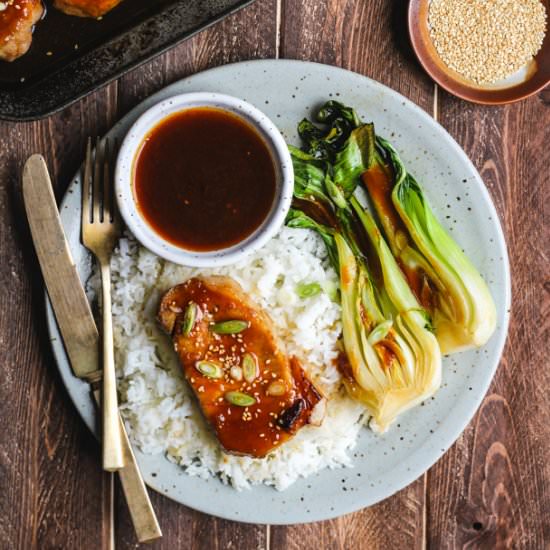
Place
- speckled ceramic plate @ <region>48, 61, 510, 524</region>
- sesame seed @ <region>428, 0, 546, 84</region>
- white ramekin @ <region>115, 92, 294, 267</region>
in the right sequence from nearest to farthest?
white ramekin @ <region>115, 92, 294, 267</region>, speckled ceramic plate @ <region>48, 61, 510, 524</region>, sesame seed @ <region>428, 0, 546, 84</region>

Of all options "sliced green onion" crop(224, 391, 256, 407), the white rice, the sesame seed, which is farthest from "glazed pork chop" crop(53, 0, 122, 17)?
"sliced green onion" crop(224, 391, 256, 407)

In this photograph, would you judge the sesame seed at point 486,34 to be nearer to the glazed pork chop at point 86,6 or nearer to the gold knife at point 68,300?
the glazed pork chop at point 86,6

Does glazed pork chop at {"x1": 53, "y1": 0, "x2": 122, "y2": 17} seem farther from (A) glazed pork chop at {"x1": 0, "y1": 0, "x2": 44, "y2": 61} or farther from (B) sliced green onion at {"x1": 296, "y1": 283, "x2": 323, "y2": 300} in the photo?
(B) sliced green onion at {"x1": 296, "y1": 283, "x2": 323, "y2": 300}

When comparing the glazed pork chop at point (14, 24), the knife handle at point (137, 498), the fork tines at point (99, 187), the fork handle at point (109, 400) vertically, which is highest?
the glazed pork chop at point (14, 24)

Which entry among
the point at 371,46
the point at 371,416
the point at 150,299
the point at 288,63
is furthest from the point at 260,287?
the point at 371,46

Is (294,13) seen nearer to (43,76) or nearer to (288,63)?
(288,63)

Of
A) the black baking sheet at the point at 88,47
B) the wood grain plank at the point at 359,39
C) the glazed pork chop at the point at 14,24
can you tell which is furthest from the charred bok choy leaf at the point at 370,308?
the glazed pork chop at the point at 14,24

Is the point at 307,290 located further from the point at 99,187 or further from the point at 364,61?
the point at 364,61

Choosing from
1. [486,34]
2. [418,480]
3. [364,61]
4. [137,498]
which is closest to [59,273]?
[137,498]
